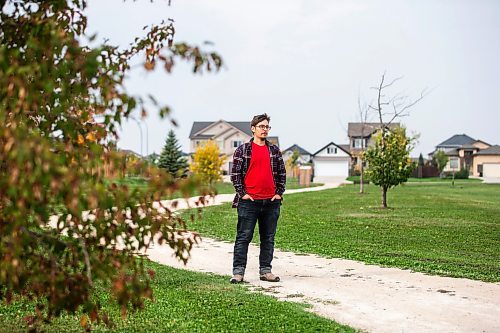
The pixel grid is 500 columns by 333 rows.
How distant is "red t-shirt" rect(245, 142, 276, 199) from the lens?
8.37 meters

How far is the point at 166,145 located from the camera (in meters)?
60.4

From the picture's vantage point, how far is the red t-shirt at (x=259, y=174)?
8367 mm

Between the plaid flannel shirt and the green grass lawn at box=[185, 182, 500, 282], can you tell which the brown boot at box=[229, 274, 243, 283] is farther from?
the green grass lawn at box=[185, 182, 500, 282]

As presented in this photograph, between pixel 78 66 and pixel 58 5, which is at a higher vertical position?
pixel 58 5

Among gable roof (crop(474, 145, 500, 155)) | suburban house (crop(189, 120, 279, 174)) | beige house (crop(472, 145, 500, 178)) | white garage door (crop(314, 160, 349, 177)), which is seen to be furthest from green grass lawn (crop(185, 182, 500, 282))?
gable roof (crop(474, 145, 500, 155))

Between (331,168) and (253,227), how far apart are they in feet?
261

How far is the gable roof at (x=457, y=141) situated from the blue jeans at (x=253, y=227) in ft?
408

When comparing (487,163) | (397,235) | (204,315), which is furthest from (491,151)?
(204,315)

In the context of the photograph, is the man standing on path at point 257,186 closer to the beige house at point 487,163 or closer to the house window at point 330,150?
A: the house window at point 330,150

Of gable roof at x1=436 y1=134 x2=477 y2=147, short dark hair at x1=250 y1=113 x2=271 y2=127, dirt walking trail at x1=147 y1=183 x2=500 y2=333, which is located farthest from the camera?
gable roof at x1=436 y1=134 x2=477 y2=147

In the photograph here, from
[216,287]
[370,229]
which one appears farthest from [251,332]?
[370,229]

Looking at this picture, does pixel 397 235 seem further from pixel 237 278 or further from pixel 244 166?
pixel 244 166

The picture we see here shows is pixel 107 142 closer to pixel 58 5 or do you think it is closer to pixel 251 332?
pixel 58 5

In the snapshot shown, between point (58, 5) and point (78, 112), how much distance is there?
2.01 feet
